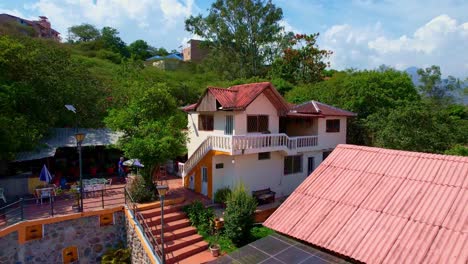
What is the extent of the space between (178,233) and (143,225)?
169 cm

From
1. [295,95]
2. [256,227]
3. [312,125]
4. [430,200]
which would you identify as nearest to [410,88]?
[295,95]

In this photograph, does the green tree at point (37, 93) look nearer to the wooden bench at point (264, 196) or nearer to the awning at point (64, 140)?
the awning at point (64, 140)

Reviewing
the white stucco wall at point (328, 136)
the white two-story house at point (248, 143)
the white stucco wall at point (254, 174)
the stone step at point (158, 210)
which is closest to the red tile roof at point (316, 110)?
the white two-story house at point (248, 143)

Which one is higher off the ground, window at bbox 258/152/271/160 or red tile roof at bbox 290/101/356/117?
red tile roof at bbox 290/101/356/117

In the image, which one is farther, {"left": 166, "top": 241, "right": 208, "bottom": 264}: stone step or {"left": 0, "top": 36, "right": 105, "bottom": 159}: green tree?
{"left": 0, "top": 36, "right": 105, "bottom": 159}: green tree

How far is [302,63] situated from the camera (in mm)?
38875

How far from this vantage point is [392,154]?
8.96 meters

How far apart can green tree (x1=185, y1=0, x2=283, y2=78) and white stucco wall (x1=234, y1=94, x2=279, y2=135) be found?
2365cm

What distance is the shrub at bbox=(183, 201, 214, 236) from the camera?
13969mm

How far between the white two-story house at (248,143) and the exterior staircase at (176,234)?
→ 2.91 m

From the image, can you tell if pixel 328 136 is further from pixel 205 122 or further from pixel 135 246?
pixel 135 246

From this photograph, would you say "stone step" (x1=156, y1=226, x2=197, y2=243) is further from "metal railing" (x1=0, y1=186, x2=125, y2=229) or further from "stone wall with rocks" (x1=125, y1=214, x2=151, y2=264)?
"metal railing" (x1=0, y1=186, x2=125, y2=229)

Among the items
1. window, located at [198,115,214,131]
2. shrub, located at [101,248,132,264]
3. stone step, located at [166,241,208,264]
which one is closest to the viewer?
stone step, located at [166,241,208,264]

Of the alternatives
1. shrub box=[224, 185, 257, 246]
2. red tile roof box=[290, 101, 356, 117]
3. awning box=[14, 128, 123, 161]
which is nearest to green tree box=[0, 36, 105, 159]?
awning box=[14, 128, 123, 161]
